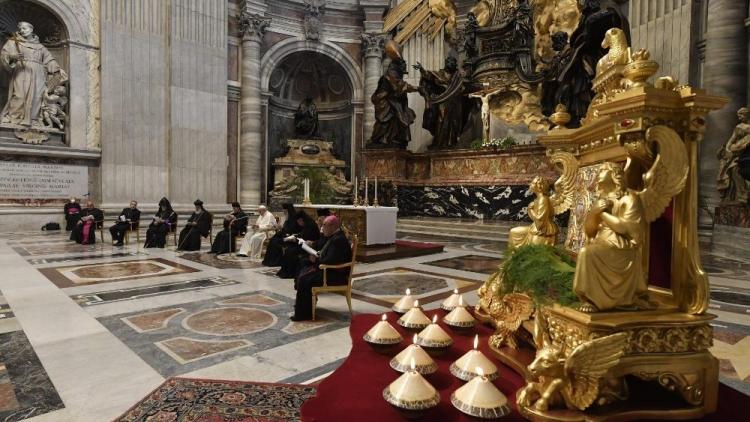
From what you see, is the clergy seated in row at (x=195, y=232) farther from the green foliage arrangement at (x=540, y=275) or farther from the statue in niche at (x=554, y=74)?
the statue in niche at (x=554, y=74)

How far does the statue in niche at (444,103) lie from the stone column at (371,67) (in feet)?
9.51

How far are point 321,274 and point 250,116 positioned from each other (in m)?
13.3

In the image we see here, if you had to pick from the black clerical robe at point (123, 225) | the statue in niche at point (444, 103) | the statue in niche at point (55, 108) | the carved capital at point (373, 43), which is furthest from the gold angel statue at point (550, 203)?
the carved capital at point (373, 43)

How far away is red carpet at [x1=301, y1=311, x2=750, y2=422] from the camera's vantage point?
5.60ft

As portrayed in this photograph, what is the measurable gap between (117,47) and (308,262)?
1191 cm

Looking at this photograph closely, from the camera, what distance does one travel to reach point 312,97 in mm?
19688

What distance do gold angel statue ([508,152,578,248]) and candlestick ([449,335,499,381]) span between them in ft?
2.85

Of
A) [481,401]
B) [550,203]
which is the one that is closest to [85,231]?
[550,203]

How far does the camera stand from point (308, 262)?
4840 mm

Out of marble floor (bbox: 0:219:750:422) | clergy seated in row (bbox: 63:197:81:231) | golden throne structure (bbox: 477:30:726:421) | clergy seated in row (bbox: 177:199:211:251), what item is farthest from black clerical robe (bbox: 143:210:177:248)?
golden throne structure (bbox: 477:30:726:421)

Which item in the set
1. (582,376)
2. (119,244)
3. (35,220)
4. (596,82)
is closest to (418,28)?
(119,244)

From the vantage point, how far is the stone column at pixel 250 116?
53.0ft

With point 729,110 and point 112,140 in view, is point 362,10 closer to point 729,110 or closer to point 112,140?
point 112,140

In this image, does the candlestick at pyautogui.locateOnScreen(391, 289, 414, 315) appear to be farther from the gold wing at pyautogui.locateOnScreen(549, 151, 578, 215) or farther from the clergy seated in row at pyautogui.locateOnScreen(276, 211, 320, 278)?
the clergy seated in row at pyautogui.locateOnScreen(276, 211, 320, 278)
